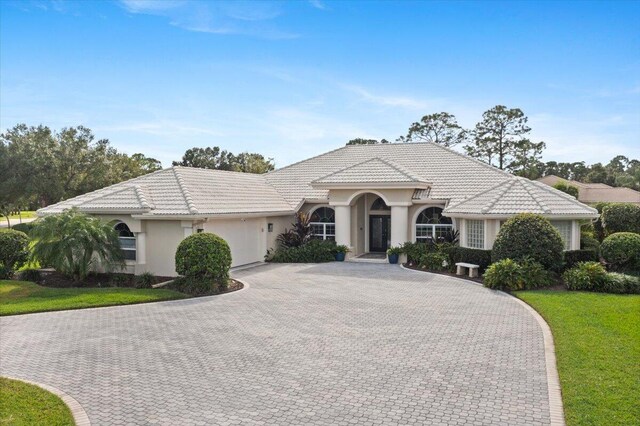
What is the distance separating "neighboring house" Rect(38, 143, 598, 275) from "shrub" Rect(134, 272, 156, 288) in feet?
3.50

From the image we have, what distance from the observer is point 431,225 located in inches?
1013

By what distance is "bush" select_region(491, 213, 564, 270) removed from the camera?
18500 millimetres

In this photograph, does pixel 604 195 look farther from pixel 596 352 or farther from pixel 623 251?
Answer: pixel 596 352

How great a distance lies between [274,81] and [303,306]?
9204 mm

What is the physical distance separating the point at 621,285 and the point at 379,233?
45.6ft

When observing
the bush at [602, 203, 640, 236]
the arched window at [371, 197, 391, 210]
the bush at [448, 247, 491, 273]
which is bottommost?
the bush at [448, 247, 491, 273]

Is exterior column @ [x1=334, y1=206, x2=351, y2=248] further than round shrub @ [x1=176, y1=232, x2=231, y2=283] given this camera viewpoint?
Yes

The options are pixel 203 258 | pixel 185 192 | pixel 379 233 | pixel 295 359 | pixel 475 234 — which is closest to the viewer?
pixel 295 359

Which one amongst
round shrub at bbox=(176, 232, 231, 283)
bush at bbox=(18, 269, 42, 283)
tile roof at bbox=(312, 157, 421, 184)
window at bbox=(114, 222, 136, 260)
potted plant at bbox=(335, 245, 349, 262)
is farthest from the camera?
potted plant at bbox=(335, 245, 349, 262)

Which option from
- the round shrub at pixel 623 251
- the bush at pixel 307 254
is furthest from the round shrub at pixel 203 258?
the round shrub at pixel 623 251

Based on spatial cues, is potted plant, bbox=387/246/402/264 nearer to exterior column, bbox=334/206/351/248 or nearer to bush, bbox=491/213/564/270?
exterior column, bbox=334/206/351/248

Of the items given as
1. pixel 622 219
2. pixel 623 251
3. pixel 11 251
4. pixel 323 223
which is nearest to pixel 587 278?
pixel 623 251

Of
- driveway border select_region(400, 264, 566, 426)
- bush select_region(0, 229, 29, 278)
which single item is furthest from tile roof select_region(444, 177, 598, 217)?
bush select_region(0, 229, 29, 278)

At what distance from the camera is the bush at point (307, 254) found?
25.5m
